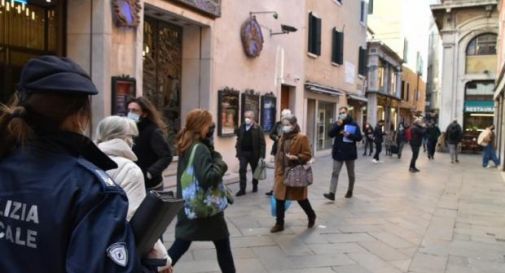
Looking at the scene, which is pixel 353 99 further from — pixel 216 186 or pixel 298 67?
pixel 216 186

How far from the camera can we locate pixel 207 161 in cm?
411

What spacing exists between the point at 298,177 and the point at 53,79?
5.37 meters

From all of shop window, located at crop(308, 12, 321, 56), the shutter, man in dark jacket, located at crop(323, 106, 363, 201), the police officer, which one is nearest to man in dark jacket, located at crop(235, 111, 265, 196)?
man in dark jacket, located at crop(323, 106, 363, 201)

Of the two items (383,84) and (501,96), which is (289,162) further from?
(383,84)

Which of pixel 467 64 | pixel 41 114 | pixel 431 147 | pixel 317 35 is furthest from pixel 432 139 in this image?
pixel 41 114

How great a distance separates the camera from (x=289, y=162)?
22.5 ft

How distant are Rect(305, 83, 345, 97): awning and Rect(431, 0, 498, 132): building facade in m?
9.35

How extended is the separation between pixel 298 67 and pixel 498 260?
1191 centimetres

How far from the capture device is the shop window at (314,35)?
18.2m

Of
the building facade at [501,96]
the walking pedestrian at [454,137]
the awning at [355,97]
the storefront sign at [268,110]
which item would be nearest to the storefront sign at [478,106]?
the building facade at [501,96]

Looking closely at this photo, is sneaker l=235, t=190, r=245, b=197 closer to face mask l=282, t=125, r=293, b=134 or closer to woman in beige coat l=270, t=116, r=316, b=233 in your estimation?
woman in beige coat l=270, t=116, r=316, b=233

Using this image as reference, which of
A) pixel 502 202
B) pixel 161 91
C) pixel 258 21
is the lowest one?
pixel 502 202

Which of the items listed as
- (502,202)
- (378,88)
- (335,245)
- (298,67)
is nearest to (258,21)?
(298,67)

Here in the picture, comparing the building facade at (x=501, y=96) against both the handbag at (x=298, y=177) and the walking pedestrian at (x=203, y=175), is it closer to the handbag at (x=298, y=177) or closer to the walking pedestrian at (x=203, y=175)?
the handbag at (x=298, y=177)
